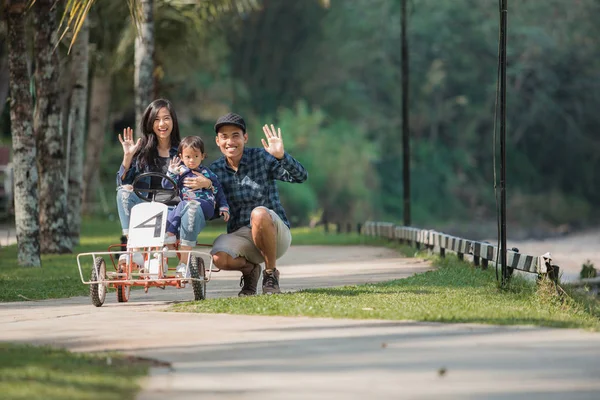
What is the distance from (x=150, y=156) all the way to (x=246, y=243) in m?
1.29

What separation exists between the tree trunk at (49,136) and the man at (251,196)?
9806 millimetres

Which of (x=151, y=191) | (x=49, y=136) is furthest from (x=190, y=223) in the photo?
(x=49, y=136)

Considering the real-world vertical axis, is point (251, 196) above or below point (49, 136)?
below

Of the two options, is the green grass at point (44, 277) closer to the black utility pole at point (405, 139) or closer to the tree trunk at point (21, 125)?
the tree trunk at point (21, 125)

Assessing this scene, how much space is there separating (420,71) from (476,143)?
6.25 metres

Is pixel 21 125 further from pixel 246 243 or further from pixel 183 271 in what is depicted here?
pixel 183 271

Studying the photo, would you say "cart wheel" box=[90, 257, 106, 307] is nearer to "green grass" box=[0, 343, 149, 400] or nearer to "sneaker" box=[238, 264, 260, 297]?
"sneaker" box=[238, 264, 260, 297]

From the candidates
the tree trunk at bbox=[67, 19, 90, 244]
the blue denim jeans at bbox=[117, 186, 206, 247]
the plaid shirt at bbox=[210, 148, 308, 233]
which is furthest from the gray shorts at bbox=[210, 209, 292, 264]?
the tree trunk at bbox=[67, 19, 90, 244]

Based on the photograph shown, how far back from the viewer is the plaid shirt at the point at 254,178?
14.0 m

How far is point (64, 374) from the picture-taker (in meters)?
8.73

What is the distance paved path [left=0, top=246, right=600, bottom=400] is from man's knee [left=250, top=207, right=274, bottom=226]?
1.26 m

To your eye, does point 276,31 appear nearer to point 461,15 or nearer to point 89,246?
point 461,15

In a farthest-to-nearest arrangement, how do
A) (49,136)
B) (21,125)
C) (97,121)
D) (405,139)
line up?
(97,121) < (405,139) < (49,136) < (21,125)

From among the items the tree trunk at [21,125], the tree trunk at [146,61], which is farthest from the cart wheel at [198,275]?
the tree trunk at [146,61]
